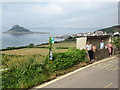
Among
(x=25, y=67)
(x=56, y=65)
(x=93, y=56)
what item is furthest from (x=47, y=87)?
(x=93, y=56)

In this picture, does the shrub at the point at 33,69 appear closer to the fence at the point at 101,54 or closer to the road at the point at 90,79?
the road at the point at 90,79

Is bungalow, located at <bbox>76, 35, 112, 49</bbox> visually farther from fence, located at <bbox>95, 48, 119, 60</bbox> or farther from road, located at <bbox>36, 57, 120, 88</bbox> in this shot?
road, located at <bbox>36, 57, 120, 88</bbox>

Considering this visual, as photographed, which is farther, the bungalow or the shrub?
the bungalow

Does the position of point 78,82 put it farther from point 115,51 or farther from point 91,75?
point 115,51

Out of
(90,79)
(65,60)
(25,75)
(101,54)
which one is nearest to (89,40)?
(101,54)

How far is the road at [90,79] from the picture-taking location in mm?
7609

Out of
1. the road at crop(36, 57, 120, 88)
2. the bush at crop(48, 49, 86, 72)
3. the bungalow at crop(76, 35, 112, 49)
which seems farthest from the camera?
the bungalow at crop(76, 35, 112, 49)

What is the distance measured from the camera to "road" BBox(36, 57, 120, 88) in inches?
300

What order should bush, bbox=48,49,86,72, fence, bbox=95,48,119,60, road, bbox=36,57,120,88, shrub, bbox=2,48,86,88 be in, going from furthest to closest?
fence, bbox=95,48,119,60, bush, bbox=48,49,86,72, road, bbox=36,57,120,88, shrub, bbox=2,48,86,88

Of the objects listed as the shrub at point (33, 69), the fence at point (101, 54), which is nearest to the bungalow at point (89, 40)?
A: the fence at point (101, 54)

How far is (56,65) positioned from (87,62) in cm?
314

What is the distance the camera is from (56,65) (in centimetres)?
970

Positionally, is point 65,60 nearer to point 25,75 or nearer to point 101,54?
point 25,75

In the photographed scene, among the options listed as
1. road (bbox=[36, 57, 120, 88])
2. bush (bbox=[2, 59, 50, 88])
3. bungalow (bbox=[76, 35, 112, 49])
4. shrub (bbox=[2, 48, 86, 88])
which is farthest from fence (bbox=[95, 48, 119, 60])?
bush (bbox=[2, 59, 50, 88])
